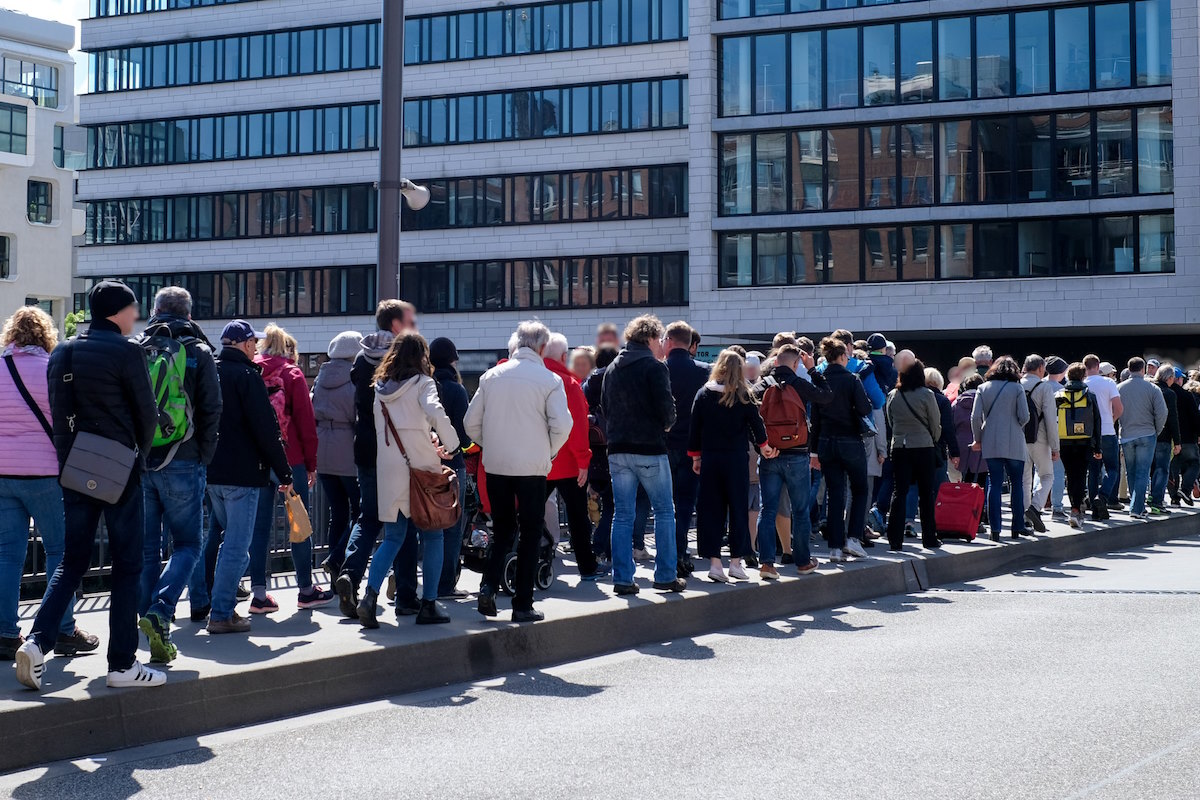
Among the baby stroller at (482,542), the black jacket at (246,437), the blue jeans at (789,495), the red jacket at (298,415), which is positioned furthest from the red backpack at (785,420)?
the black jacket at (246,437)

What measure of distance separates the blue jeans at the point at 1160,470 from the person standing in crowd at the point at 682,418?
956 centimetres

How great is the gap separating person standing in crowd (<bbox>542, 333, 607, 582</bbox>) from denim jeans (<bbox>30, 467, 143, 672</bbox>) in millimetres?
4229

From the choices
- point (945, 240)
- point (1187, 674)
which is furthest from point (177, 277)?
point (1187, 674)

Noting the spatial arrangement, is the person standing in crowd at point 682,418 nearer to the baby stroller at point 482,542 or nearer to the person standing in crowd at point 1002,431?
the baby stroller at point 482,542

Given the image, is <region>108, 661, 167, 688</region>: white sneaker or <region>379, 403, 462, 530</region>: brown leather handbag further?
<region>379, 403, 462, 530</region>: brown leather handbag

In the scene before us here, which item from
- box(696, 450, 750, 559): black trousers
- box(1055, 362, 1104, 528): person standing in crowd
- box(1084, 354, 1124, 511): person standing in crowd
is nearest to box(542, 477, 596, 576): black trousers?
box(696, 450, 750, 559): black trousers

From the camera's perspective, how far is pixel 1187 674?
832 cm

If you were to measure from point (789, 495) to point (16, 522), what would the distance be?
254 inches

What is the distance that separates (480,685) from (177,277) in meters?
53.4

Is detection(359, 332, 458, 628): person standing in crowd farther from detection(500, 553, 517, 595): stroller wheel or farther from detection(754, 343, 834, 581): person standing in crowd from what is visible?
detection(754, 343, 834, 581): person standing in crowd

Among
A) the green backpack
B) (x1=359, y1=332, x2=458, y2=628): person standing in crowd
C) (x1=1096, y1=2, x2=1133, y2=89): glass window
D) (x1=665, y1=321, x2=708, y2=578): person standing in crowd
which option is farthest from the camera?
(x1=1096, y1=2, x2=1133, y2=89): glass window

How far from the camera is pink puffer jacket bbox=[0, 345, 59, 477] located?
7.75 m

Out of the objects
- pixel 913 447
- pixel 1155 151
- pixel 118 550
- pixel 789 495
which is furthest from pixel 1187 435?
pixel 1155 151

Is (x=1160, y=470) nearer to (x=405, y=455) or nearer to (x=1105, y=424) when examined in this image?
(x=1105, y=424)
